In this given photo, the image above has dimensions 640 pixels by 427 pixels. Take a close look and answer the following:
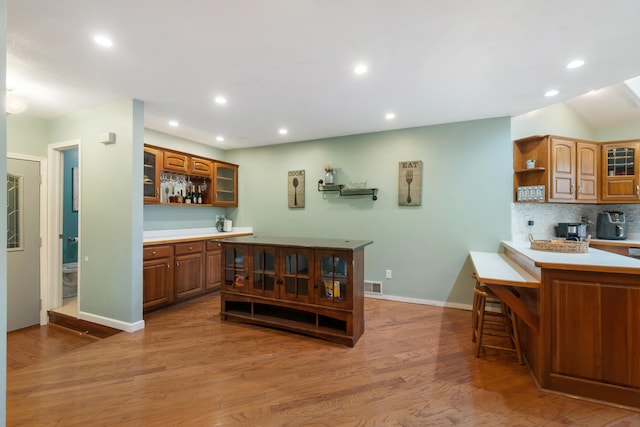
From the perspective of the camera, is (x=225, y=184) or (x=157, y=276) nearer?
(x=157, y=276)

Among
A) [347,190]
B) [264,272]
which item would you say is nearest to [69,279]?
[264,272]

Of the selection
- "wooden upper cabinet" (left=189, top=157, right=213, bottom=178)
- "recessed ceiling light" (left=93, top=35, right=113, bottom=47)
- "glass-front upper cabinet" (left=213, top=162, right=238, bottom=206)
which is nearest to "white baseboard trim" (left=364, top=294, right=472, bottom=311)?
"glass-front upper cabinet" (left=213, top=162, right=238, bottom=206)

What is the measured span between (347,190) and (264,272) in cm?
193

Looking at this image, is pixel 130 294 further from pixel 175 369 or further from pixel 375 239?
pixel 375 239

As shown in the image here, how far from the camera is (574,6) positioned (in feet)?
5.44

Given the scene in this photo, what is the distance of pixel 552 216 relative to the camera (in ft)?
12.5

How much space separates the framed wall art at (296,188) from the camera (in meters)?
4.72

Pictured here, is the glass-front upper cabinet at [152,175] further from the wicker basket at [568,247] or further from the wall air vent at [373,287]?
the wicker basket at [568,247]

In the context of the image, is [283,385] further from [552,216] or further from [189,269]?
[552,216]

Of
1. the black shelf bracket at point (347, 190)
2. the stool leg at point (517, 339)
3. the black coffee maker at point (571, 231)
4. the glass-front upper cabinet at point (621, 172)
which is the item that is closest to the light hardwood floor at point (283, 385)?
the stool leg at point (517, 339)

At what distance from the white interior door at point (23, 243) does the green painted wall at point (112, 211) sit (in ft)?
2.48

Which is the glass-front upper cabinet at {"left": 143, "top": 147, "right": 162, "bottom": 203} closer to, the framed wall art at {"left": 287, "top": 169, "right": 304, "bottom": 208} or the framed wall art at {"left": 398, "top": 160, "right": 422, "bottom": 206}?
the framed wall art at {"left": 287, "top": 169, "right": 304, "bottom": 208}

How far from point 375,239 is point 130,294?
3.20 meters

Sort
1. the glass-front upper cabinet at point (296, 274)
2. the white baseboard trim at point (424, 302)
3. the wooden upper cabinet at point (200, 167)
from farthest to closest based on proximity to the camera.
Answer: the wooden upper cabinet at point (200, 167), the white baseboard trim at point (424, 302), the glass-front upper cabinet at point (296, 274)
